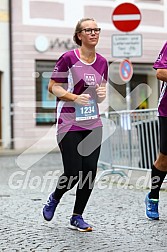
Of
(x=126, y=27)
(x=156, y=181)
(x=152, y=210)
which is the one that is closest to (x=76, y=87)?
(x=156, y=181)

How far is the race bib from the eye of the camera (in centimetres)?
600

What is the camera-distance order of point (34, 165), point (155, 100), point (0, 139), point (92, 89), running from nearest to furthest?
point (92, 89) → point (34, 165) → point (0, 139) → point (155, 100)

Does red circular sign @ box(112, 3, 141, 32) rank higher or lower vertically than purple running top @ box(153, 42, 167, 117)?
higher

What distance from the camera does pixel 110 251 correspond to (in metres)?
5.12

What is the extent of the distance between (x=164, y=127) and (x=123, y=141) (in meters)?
4.72

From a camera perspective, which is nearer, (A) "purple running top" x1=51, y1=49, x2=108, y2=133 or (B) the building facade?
(A) "purple running top" x1=51, y1=49, x2=108, y2=133

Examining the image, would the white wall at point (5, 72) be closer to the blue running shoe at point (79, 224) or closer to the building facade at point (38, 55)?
the building facade at point (38, 55)

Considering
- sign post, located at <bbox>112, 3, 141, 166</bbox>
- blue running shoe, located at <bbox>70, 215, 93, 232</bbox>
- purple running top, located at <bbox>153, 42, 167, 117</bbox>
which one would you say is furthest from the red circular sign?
blue running shoe, located at <bbox>70, 215, 93, 232</bbox>

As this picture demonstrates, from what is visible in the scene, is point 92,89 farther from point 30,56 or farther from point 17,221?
point 30,56

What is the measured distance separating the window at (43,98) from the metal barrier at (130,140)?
10.5m

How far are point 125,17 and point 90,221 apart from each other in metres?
7.91

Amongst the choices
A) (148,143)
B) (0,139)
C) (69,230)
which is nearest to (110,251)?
(69,230)

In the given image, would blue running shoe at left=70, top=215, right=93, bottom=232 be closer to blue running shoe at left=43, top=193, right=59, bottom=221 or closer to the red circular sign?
blue running shoe at left=43, top=193, right=59, bottom=221

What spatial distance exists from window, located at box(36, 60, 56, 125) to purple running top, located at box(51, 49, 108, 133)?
16039 mm
